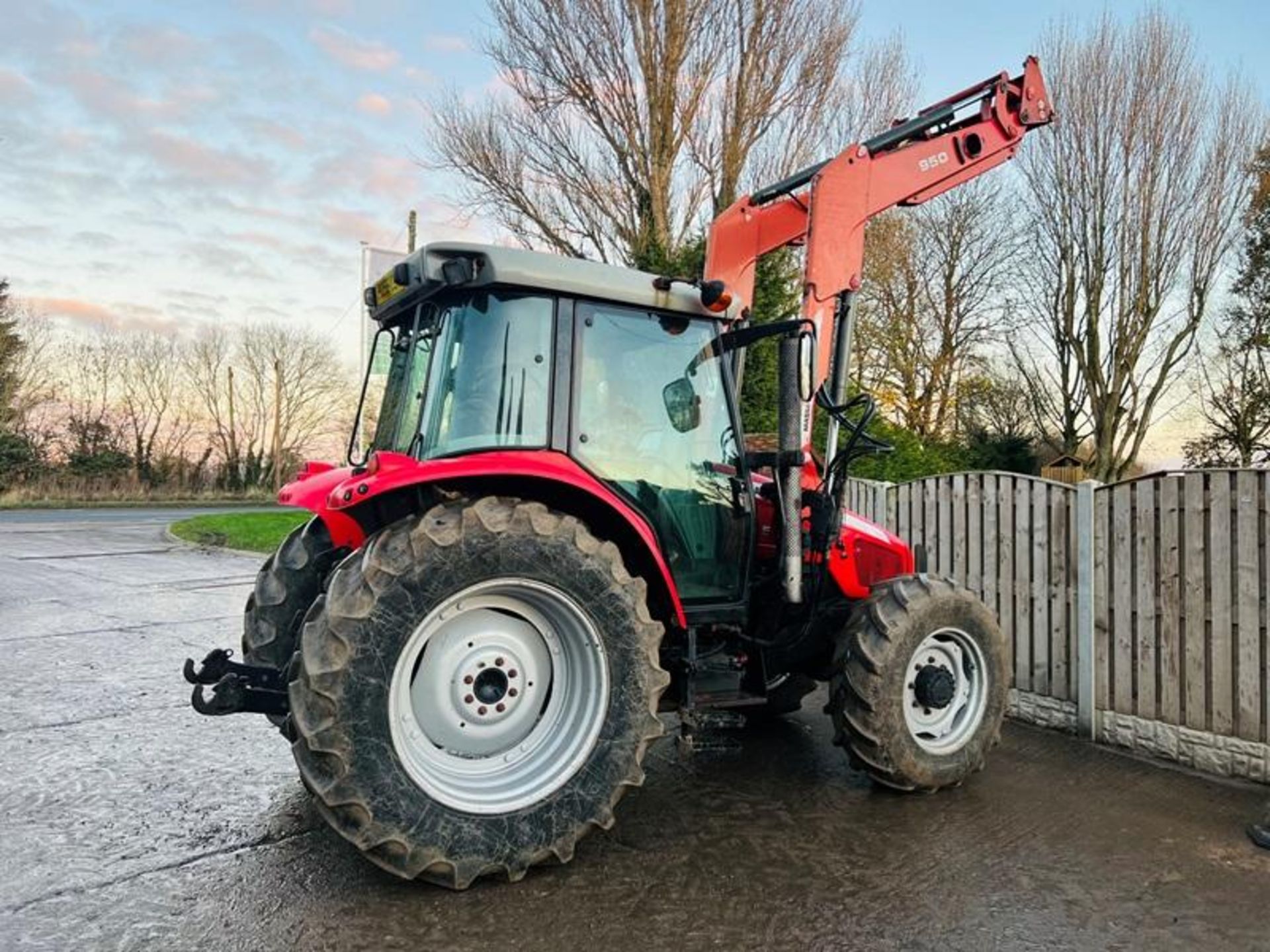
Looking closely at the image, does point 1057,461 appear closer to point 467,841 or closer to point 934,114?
point 934,114

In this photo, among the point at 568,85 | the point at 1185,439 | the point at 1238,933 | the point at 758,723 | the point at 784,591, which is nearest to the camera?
the point at 1238,933

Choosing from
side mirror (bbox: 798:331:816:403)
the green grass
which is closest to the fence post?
side mirror (bbox: 798:331:816:403)

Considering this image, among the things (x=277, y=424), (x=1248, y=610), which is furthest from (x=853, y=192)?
(x=277, y=424)

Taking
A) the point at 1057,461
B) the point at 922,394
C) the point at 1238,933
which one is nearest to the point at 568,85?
the point at 922,394

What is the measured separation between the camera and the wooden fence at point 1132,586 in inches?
174

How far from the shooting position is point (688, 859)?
3.45m

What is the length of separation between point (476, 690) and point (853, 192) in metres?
3.23

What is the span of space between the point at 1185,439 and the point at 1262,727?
59.5 ft

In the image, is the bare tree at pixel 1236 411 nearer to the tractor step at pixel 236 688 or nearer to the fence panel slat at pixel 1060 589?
the fence panel slat at pixel 1060 589

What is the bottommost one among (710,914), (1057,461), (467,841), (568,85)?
(710,914)

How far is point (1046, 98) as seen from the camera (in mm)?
5215

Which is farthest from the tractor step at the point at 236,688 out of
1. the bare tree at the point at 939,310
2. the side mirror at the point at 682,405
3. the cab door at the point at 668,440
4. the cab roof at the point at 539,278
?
the bare tree at the point at 939,310

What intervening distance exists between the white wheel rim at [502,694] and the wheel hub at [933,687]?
5.54 feet

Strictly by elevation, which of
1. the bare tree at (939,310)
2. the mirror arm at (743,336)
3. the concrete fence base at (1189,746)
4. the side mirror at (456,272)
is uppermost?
the bare tree at (939,310)
